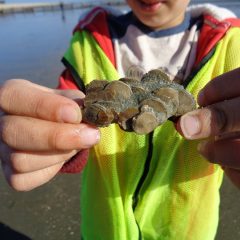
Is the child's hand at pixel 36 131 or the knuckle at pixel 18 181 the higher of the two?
the child's hand at pixel 36 131

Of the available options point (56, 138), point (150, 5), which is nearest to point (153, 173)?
point (56, 138)

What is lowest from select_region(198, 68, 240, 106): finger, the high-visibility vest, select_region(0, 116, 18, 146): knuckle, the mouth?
the high-visibility vest

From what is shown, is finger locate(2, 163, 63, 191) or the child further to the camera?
the child

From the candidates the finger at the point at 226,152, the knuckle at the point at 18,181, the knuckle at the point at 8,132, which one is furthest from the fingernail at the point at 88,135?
the finger at the point at 226,152

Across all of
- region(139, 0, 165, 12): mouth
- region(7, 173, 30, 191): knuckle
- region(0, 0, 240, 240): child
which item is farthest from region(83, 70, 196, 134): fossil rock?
region(139, 0, 165, 12): mouth

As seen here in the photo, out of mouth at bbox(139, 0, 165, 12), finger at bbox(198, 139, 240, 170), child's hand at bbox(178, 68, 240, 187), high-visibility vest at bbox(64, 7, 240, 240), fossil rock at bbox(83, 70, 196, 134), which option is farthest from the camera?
mouth at bbox(139, 0, 165, 12)

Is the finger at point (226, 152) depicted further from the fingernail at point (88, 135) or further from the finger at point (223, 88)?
the fingernail at point (88, 135)

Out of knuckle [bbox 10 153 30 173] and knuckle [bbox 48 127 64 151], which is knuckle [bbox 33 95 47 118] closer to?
knuckle [bbox 48 127 64 151]
